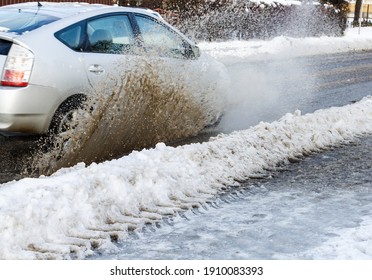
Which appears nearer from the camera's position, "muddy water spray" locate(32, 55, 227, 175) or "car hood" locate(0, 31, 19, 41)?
"car hood" locate(0, 31, 19, 41)

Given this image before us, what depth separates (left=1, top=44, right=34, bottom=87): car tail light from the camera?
21.1ft

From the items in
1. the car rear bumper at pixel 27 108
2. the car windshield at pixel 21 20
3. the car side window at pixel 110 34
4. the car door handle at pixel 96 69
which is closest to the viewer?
the car rear bumper at pixel 27 108

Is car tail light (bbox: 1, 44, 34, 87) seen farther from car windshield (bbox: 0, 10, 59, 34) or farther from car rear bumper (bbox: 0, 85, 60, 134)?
car windshield (bbox: 0, 10, 59, 34)

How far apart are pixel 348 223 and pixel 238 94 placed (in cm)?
615

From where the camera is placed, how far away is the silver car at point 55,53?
21.2 feet

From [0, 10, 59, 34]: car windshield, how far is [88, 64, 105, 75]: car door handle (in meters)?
0.67

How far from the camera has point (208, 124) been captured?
29.0 feet

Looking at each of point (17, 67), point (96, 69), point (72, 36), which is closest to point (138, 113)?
point (96, 69)

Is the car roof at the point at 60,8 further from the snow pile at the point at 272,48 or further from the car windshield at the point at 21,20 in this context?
the snow pile at the point at 272,48

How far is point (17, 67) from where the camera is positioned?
Result: 6469mm

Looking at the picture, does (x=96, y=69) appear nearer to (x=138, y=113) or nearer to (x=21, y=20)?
(x=138, y=113)

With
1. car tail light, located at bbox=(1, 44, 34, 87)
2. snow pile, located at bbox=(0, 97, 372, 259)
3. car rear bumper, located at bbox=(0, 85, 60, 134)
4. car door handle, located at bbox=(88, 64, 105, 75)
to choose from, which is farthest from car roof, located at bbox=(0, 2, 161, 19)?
snow pile, located at bbox=(0, 97, 372, 259)

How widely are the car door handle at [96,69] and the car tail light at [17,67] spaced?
74 centimetres

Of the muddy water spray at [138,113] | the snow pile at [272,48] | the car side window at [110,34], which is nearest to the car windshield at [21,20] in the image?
the car side window at [110,34]
